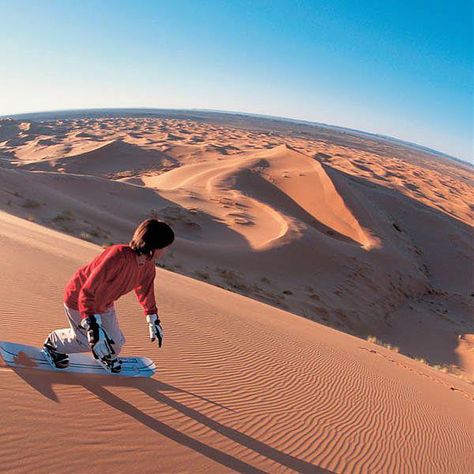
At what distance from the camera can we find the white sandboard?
127 inches

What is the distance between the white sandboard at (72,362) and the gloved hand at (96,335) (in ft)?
1.65

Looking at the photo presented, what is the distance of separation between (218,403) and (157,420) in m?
0.72

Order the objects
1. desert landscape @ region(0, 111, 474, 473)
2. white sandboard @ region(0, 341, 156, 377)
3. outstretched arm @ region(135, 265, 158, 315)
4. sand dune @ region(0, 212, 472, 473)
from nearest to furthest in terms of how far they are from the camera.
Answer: sand dune @ region(0, 212, 472, 473) → desert landscape @ region(0, 111, 474, 473) → white sandboard @ region(0, 341, 156, 377) → outstretched arm @ region(135, 265, 158, 315)

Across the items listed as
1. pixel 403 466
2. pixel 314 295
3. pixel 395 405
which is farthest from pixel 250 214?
pixel 403 466

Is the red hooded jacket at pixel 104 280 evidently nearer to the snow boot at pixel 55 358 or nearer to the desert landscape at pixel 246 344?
the snow boot at pixel 55 358

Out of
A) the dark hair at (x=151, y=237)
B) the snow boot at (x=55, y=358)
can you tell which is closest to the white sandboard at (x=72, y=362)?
the snow boot at (x=55, y=358)

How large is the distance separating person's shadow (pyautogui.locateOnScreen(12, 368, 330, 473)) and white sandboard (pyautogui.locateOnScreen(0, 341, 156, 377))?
0.13ft

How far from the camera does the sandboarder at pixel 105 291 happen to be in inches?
117

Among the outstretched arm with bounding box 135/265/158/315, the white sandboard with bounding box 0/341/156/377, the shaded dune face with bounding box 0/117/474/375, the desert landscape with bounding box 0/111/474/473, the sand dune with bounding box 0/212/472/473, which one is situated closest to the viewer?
the sand dune with bounding box 0/212/472/473

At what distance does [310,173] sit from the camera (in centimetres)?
2569

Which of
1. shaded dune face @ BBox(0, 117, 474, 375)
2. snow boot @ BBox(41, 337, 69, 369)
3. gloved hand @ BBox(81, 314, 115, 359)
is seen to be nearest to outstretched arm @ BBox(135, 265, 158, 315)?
gloved hand @ BBox(81, 314, 115, 359)

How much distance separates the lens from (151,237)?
9.96 feet

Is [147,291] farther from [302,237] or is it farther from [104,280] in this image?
[302,237]

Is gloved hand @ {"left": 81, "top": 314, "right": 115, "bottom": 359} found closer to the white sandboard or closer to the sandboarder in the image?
the sandboarder
